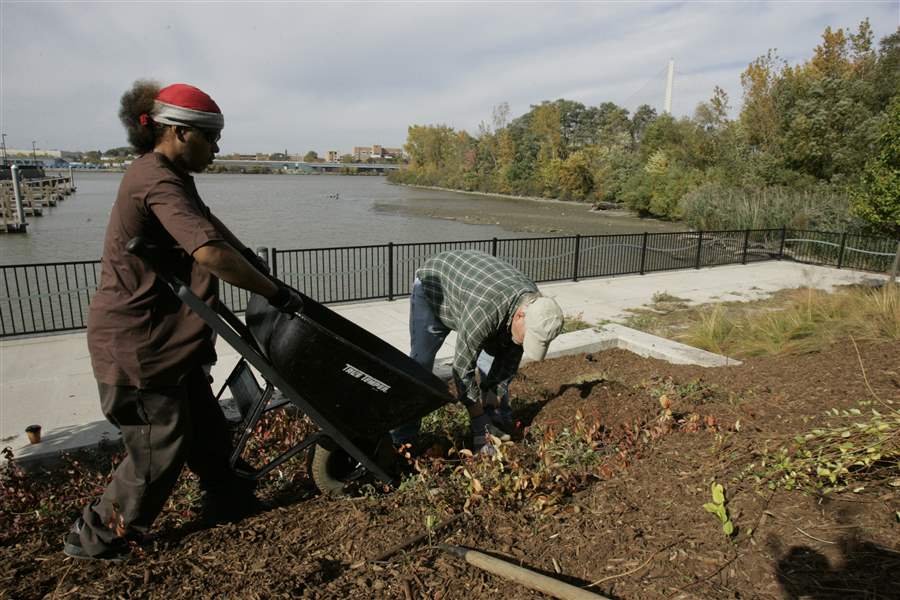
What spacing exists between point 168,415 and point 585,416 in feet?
8.35

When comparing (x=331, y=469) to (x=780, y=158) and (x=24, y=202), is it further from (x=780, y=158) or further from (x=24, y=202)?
(x=24, y=202)

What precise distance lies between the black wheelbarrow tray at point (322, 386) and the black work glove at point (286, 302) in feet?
0.13

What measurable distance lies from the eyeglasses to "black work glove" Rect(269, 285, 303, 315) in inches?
27.5

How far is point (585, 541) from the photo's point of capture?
2299mm

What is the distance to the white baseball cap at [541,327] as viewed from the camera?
9.07ft

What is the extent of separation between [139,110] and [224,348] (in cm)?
491

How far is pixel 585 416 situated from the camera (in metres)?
3.73

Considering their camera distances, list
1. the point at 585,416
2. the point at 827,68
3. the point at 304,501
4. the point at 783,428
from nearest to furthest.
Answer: the point at 304,501, the point at 783,428, the point at 585,416, the point at 827,68

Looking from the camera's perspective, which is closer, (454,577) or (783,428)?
(454,577)

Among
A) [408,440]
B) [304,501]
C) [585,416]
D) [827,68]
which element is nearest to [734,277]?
[585,416]

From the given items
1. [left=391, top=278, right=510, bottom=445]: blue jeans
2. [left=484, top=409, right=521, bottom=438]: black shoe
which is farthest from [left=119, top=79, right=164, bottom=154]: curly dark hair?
[left=484, top=409, right=521, bottom=438]: black shoe

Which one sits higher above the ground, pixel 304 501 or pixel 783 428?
pixel 783 428

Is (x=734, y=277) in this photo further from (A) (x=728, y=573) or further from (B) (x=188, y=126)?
(B) (x=188, y=126)

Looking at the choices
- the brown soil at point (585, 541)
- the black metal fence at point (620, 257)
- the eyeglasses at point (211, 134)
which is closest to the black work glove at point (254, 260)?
the eyeglasses at point (211, 134)
